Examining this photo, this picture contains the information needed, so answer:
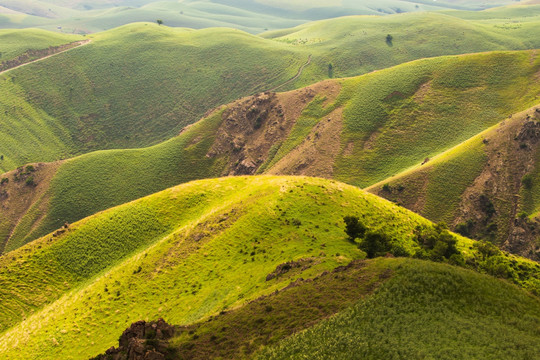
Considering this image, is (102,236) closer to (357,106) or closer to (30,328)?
(30,328)

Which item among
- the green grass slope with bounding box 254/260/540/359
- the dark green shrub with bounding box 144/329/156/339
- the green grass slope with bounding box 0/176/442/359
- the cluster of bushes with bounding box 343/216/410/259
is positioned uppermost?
the green grass slope with bounding box 254/260/540/359

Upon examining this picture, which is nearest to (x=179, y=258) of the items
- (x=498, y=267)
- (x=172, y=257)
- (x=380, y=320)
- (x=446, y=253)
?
(x=172, y=257)

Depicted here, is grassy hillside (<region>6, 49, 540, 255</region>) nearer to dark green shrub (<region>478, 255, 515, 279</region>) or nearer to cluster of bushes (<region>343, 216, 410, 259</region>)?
dark green shrub (<region>478, 255, 515, 279</region>)

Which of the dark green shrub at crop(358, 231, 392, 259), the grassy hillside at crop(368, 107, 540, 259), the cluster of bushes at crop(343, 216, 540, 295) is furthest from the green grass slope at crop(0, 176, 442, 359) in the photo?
the grassy hillside at crop(368, 107, 540, 259)

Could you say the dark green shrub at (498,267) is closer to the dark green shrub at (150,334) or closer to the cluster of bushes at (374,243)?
the cluster of bushes at (374,243)

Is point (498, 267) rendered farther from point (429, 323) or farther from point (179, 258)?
point (179, 258)

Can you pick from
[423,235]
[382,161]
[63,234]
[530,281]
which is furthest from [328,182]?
[63,234]
